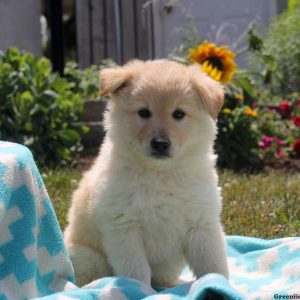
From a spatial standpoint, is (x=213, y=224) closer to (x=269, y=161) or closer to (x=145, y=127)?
(x=145, y=127)

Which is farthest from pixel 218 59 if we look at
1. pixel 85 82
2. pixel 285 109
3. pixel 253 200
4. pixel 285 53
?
pixel 285 53

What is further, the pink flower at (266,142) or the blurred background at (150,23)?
the blurred background at (150,23)

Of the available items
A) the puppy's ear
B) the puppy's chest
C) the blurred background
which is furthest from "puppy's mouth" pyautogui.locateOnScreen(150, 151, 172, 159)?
the blurred background

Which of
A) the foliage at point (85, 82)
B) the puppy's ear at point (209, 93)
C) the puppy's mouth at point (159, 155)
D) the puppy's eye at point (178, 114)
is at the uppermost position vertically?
the puppy's ear at point (209, 93)

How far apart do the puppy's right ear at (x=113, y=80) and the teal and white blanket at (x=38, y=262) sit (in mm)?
475

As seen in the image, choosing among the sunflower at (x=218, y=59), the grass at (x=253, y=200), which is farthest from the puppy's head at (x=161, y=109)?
the sunflower at (x=218, y=59)

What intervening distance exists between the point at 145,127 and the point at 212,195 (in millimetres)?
445

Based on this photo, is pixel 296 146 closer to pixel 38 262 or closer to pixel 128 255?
pixel 128 255

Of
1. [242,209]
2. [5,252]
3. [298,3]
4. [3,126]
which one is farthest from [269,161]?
[5,252]

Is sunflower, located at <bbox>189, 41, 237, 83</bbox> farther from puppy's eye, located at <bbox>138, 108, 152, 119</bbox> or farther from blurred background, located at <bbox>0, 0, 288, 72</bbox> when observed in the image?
blurred background, located at <bbox>0, 0, 288, 72</bbox>

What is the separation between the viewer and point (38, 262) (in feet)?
8.89

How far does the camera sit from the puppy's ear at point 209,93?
2.80 metres

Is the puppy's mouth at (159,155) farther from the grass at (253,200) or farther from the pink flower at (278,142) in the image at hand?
the pink flower at (278,142)

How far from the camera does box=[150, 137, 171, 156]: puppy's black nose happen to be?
2.67m
